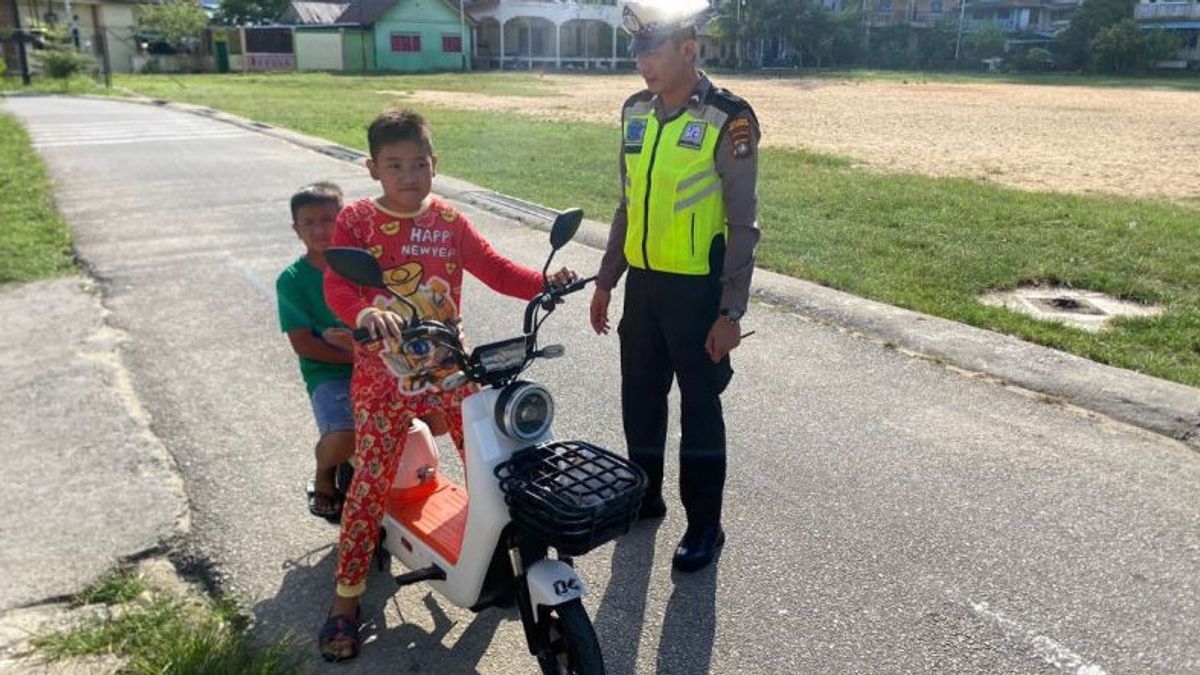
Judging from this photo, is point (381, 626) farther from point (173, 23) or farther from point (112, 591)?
point (173, 23)

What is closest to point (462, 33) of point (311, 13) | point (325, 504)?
point (311, 13)

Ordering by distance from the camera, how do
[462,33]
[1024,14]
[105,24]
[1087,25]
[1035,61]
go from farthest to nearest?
[1024,14]
[1035,61]
[1087,25]
[462,33]
[105,24]

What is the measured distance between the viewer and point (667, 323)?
340 centimetres

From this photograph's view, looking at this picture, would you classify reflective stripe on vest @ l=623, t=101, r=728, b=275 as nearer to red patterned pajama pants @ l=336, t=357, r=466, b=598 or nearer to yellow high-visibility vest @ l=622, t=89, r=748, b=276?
yellow high-visibility vest @ l=622, t=89, r=748, b=276

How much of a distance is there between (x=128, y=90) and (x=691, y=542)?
119 ft

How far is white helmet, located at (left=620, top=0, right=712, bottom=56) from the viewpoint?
304 cm

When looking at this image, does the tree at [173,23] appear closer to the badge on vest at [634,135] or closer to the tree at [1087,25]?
the tree at [1087,25]

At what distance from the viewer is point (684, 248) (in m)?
3.27

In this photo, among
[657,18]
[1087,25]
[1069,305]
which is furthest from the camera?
[1087,25]

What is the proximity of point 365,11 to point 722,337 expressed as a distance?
6221 cm

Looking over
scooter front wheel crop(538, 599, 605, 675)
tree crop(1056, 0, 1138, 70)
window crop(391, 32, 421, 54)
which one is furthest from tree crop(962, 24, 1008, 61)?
scooter front wheel crop(538, 599, 605, 675)

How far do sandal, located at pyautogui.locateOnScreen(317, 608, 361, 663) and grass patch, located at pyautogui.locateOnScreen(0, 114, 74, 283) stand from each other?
5.74 metres

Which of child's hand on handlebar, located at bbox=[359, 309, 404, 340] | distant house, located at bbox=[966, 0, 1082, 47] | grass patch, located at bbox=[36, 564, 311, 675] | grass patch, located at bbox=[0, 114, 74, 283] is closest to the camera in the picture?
child's hand on handlebar, located at bbox=[359, 309, 404, 340]

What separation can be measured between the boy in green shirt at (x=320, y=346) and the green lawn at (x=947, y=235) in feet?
15.3
